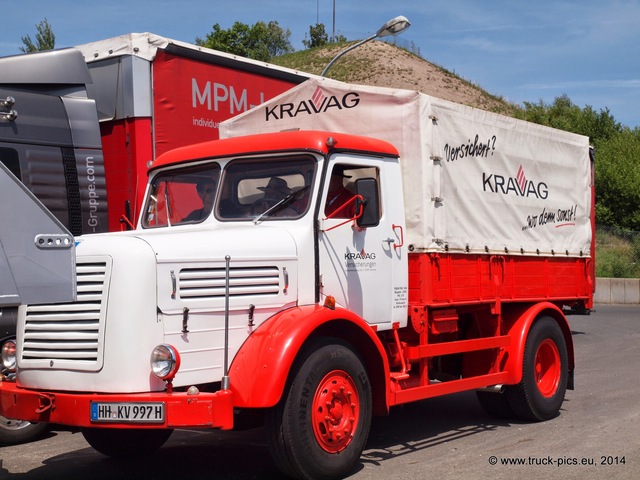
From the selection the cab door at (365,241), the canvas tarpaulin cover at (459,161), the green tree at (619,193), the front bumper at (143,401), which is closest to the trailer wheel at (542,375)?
the canvas tarpaulin cover at (459,161)

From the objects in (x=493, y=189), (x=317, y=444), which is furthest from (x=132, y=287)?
(x=493, y=189)

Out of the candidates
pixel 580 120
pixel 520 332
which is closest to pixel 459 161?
pixel 520 332

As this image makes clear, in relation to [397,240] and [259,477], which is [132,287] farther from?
[397,240]

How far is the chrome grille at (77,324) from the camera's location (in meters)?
5.96

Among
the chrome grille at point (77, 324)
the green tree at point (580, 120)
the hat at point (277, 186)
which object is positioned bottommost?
the chrome grille at point (77, 324)

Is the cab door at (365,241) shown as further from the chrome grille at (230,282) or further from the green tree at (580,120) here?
the green tree at (580,120)

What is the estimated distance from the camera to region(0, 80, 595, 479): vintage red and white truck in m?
5.95

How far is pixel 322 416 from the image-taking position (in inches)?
Answer: 254

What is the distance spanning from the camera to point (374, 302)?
24.4 feet

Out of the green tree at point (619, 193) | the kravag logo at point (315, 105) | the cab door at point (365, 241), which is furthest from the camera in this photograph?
the green tree at point (619, 193)

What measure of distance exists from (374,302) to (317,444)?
150cm

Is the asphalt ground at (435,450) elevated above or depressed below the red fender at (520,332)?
below

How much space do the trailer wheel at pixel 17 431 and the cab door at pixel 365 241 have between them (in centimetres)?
296

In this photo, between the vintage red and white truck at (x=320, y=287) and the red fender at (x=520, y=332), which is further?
the red fender at (x=520, y=332)
